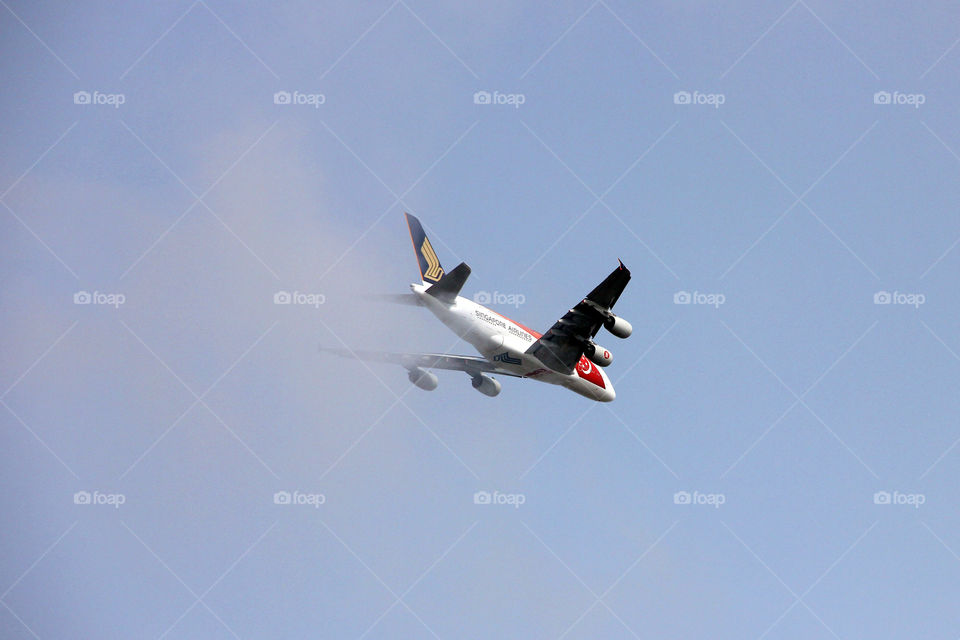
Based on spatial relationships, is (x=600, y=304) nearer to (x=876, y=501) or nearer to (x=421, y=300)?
(x=421, y=300)

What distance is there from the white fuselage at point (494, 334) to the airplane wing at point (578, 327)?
2.92 feet

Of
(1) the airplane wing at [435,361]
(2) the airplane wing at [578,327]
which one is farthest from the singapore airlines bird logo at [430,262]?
(2) the airplane wing at [578,327]

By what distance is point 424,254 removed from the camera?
4916 cm

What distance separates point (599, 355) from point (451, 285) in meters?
8.90

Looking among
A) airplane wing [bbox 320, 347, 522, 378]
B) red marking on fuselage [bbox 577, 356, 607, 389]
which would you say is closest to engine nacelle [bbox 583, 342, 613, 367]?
red marking on fuselage [bbox 577, 356, 607, 389]

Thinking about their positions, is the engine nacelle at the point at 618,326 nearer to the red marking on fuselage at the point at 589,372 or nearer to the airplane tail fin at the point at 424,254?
the red marking on fuselage at the point at 589,372

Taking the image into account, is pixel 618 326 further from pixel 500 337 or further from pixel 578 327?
pixel 500 337

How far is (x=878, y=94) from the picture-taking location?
4947 centimetres

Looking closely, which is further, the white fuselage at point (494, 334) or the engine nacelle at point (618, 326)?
the white fuselage at point (494, 334)

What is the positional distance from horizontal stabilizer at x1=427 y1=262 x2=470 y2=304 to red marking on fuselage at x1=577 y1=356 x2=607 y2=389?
9014 millimetres

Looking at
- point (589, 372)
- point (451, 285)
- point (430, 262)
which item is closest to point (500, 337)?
point (451, 285)

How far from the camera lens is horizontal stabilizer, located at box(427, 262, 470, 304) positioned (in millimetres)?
44438

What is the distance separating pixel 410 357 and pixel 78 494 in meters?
18.5

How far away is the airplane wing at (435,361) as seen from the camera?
1948 inches
